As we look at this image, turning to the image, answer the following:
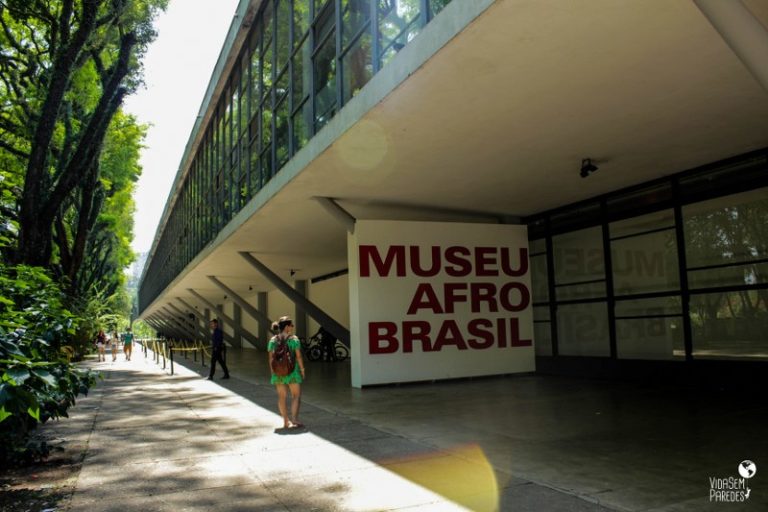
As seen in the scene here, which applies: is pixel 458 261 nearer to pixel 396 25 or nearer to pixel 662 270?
pixel 662 270

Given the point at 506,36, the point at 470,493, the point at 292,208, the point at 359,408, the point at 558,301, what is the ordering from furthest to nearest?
the point at 558,301
the point at 292,208
the point at 359,408
the point at 506,36
the point at 470,493

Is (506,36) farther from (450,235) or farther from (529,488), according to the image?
(450,235)

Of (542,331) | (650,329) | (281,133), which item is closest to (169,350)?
(281,133)

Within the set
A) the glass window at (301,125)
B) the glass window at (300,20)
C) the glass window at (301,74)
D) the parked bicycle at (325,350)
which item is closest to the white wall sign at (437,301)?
the glass window at (301,125)

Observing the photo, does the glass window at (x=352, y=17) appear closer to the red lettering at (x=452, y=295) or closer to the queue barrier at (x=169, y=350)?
the red lettering at (x=452, y=295)

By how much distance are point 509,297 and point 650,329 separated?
335cm

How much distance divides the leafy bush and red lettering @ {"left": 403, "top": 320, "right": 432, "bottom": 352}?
7163 millimetres

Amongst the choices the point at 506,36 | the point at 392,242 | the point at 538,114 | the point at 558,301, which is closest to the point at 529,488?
the point at 506,36

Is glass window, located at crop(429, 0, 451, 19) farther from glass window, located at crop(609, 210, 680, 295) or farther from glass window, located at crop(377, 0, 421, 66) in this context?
glass window, located at crop(609, 210, 680, 295)

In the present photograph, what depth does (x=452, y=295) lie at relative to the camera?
1390cm

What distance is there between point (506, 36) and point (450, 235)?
8.54 meters

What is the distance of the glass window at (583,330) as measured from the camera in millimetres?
13391

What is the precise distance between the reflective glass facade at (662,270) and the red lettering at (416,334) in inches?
134

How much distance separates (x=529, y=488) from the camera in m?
5.14
